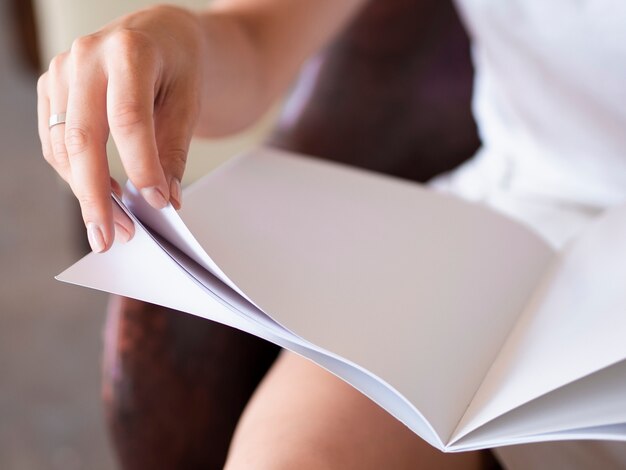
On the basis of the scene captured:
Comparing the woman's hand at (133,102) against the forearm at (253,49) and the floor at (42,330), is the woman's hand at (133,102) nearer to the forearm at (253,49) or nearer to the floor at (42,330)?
the forearm at (253,49)

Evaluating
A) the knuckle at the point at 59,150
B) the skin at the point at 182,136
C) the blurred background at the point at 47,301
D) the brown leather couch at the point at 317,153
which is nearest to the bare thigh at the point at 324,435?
the skin at the point at 182,136

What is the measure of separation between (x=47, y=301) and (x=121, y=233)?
1.04 meters

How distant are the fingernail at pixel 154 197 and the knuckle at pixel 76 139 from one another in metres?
0.05

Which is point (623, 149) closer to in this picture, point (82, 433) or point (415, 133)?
point (415, 133)

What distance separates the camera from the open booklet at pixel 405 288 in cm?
38

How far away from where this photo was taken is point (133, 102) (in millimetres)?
407

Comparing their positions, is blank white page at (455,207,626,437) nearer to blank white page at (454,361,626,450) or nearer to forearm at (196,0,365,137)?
blank white page at (454,361,626,450)

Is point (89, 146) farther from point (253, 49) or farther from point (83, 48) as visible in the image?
point (253, 49)

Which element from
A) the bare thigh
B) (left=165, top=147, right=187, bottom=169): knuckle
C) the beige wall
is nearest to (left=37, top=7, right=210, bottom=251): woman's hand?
(left=165, top=147, right=187, bottom=169): knuckle

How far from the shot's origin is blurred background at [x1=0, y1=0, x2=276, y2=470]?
1.12 metres

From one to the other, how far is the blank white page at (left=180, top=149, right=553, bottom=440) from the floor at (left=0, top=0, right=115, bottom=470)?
2.28 feet

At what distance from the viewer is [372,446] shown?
19.4 inches

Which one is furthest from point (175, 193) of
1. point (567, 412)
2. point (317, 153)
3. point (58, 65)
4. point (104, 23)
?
point (104, 23)

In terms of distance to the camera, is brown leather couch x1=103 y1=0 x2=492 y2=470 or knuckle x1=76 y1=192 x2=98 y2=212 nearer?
knuckle x1=76 y1=192 x2=98 y2=212
